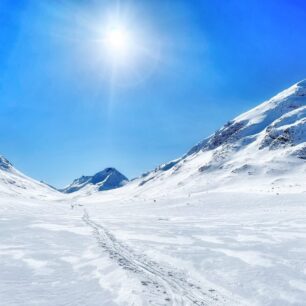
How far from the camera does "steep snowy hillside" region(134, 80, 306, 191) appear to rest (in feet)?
328

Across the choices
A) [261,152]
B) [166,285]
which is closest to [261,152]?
[261,152]

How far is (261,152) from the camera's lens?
12838 centimetres

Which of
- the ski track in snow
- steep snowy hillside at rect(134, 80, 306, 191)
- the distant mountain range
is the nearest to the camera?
the ski track in snow

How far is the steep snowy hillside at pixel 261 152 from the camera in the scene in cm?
10006

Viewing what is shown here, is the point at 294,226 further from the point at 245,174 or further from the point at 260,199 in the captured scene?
the point at 245,174

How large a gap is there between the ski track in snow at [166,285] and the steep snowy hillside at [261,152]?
6247 cm

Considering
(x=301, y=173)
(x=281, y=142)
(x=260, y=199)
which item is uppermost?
(x=281, y=142)

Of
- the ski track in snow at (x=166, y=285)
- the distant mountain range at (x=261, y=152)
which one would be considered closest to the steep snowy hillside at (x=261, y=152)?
the distant mountain range at (x=261, y=152)

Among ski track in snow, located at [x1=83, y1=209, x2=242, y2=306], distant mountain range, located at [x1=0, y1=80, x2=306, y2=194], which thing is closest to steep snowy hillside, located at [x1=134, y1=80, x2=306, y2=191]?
distant mountain range, located at [x1=0, y1=80, x2=306, y2=194]

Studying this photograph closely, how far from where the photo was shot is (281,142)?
12706cm

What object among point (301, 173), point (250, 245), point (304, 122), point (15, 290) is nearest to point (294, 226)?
point (250, 245)

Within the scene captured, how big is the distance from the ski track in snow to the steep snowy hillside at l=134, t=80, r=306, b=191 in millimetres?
62468

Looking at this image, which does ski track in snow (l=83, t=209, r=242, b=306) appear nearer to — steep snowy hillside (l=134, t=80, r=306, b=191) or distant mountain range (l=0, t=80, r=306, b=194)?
steep snowy hillside (l=134, t=80, r=306, b=191)

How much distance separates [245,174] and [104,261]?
99.0m
